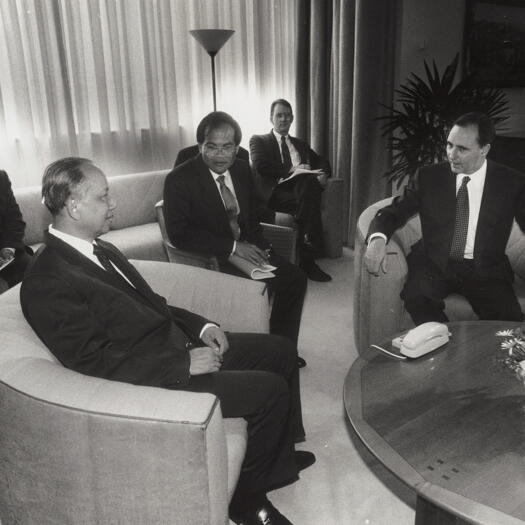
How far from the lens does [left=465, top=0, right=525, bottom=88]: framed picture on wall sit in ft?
17.4

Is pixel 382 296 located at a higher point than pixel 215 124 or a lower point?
lower

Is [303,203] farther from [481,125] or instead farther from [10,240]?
[10,240]

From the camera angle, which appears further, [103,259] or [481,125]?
[481,125]

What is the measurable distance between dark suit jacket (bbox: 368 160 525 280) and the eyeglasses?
32.6 inches

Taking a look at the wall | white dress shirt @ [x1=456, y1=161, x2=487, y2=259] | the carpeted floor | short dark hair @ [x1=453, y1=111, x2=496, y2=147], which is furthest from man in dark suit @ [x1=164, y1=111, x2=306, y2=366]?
the wall

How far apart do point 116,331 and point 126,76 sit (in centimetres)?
338

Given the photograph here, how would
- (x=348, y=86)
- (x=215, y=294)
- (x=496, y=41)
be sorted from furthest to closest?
(x=496, y=41), (x=348, y=86), (x=215, y=294)

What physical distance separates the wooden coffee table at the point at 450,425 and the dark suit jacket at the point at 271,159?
9.86ft

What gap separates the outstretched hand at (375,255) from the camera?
9.16 feet

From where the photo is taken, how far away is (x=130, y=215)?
4.54 meters

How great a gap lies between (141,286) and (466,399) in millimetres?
1151

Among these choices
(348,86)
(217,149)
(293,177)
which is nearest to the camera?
(217,149)

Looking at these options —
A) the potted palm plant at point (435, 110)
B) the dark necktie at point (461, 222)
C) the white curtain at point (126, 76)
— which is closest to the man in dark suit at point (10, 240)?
the white curtain at point (126, 76)

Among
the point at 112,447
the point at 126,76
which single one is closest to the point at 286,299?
the point at 112,447
